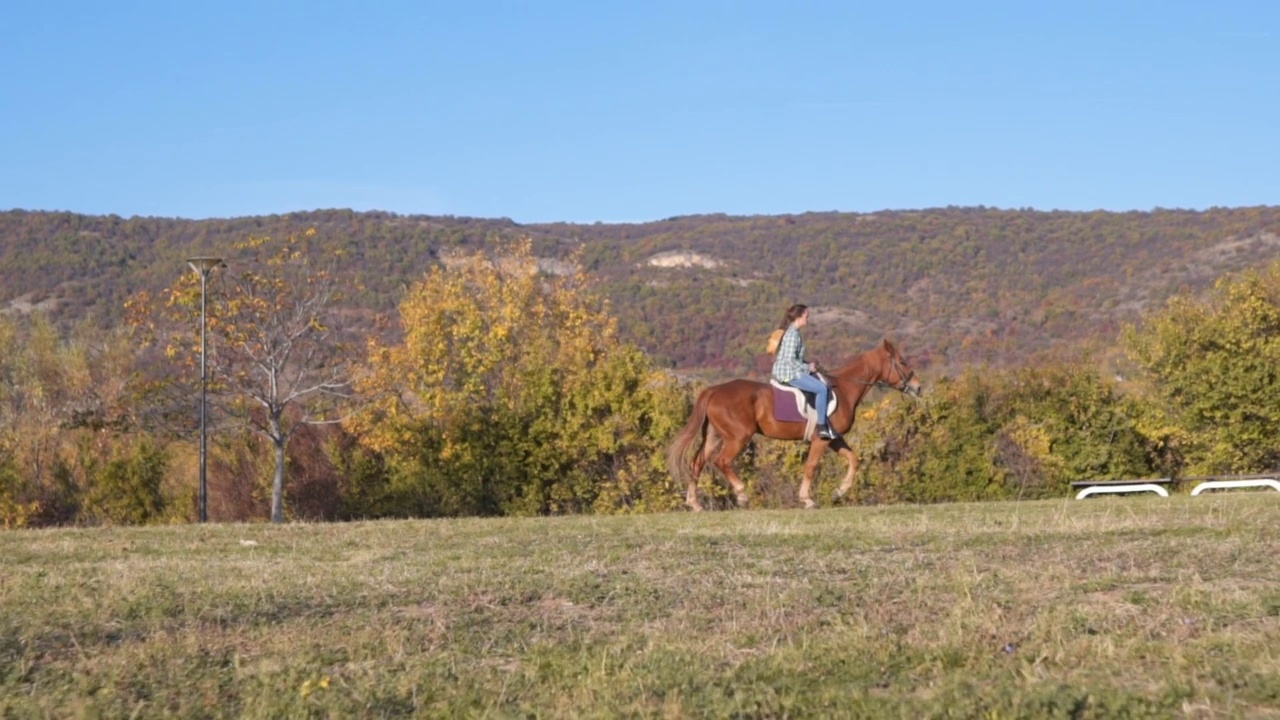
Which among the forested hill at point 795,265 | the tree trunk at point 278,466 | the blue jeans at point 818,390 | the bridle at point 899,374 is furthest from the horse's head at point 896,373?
the forested hill at point 795,265

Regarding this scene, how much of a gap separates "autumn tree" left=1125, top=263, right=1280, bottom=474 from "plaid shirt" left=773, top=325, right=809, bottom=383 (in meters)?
15.5

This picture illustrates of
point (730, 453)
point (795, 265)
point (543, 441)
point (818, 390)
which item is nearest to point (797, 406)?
point (818, 390)

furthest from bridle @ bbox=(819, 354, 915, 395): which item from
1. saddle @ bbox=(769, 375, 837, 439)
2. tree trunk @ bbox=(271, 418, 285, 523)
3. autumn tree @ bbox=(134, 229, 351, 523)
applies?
autumn tree @ bbox=(134, 229, 351, 523)

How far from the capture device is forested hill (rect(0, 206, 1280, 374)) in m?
84.5

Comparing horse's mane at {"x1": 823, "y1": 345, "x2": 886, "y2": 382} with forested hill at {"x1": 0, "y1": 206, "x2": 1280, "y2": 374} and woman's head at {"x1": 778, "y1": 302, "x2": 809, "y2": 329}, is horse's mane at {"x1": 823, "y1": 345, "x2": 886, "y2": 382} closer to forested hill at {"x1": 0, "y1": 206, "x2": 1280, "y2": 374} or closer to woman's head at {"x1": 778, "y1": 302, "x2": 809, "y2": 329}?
woman's head at {"x1": 778, "y1": 302, "x2": 809, "y2": 329}

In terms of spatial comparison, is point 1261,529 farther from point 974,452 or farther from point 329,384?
point 329,384

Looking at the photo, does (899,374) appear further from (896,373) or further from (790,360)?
(790,360)

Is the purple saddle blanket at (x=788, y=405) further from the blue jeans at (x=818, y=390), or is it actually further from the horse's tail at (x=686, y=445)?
the horse's tail at (x=686, y=445)

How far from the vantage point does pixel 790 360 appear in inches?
693

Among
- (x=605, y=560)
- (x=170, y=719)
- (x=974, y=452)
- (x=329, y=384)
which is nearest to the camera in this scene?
(x=170, y=719)

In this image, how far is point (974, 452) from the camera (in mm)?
27938

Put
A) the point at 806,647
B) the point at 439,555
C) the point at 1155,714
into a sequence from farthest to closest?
the point at 439,555 < the point at 806,647 < the point at 1155,714

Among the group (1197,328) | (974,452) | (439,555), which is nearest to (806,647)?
(439,555)

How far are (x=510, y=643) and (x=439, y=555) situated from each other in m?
4.15
